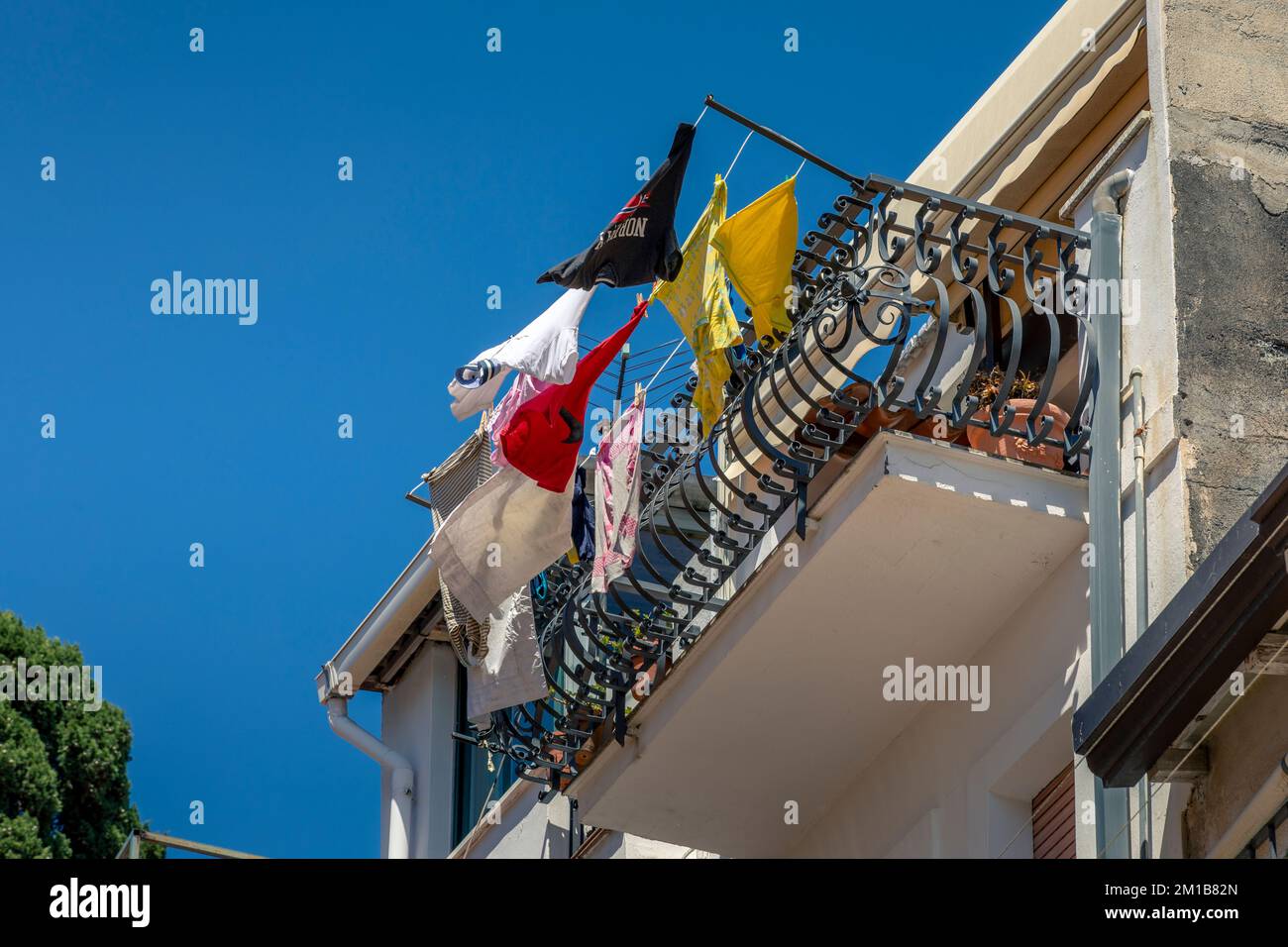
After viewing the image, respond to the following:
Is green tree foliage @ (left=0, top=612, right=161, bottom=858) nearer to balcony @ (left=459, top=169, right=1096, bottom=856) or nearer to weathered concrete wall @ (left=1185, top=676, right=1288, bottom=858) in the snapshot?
balcony @ (left=459, top=169, right=1096, bottom=856)

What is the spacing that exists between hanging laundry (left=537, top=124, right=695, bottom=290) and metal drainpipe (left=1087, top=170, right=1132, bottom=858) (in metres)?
2.30

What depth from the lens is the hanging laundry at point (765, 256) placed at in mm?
9984

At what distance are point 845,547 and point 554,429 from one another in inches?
101

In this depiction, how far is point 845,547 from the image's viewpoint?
8.34 m

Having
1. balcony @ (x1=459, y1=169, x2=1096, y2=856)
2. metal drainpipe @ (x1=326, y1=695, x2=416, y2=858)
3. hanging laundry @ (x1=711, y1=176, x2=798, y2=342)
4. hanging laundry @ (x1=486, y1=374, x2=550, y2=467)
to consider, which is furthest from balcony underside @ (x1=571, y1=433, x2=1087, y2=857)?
metal drainpipe @ (x1=326, y1=695, x2=416, y2=858)

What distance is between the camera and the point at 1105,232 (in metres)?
8.52

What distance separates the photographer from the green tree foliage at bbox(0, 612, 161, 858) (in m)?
25.9

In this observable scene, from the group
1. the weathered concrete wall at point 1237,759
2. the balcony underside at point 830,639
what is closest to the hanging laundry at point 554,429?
the balcony underside at point 830,639

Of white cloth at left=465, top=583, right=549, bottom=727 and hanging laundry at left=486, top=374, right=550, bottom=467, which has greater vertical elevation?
hanging laundry at left=486, top=374, right=550, bottom=467

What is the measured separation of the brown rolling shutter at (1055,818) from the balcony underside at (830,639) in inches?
26.0

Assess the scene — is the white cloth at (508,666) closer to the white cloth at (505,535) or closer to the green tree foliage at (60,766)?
the white cloth at (505,535)
